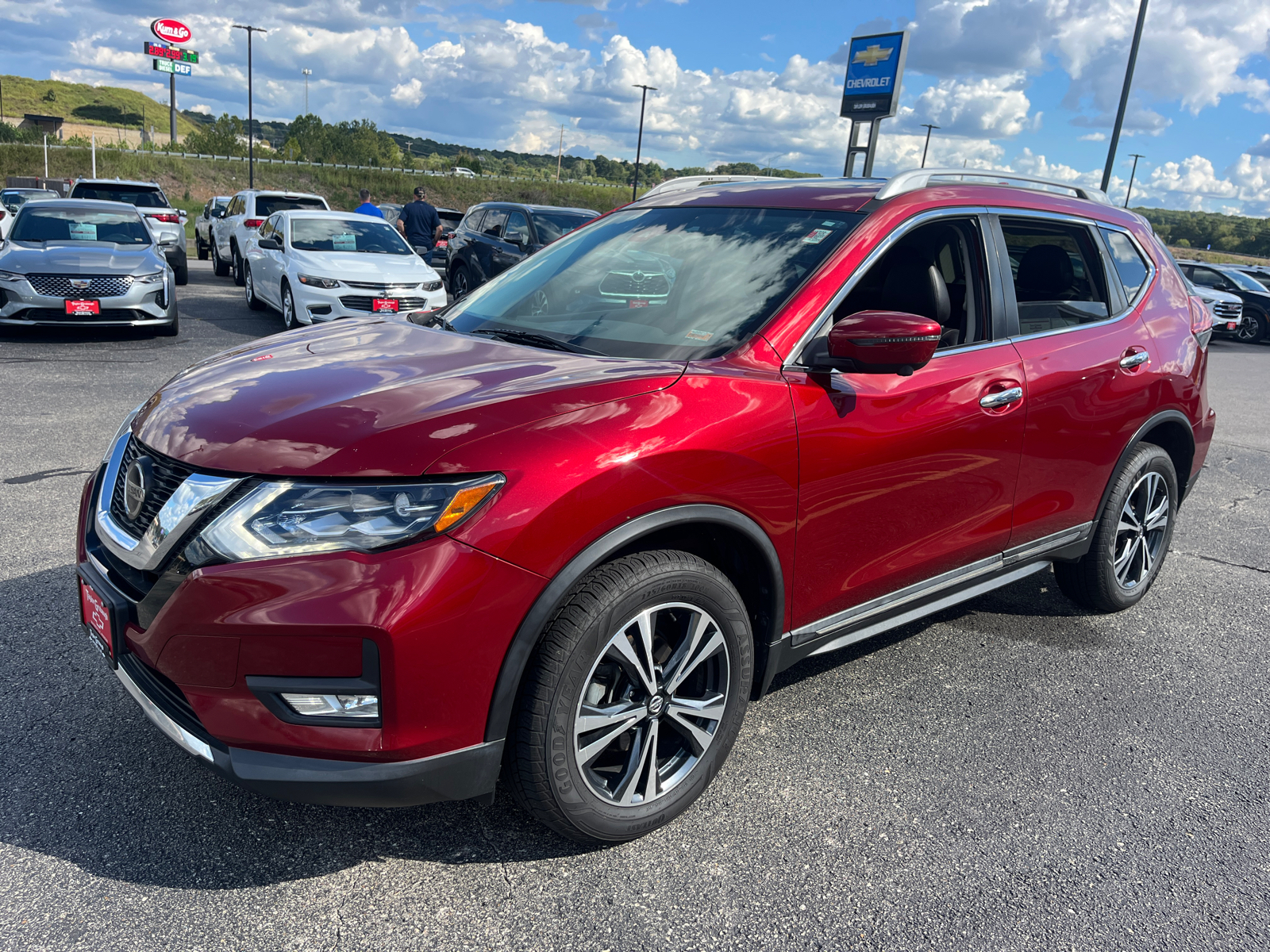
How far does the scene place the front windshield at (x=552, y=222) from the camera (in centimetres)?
1370

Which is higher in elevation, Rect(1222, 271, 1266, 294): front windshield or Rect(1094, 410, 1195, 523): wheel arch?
Rect(1222, 271, 1266, 294): front windshield

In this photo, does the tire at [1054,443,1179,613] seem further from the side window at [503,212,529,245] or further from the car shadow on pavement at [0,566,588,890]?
the side window at [503,212,529,245]

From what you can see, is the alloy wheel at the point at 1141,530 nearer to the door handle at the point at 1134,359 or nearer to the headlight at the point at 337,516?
the door handle at the point at 1134,359

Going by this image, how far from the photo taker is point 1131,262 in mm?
4121

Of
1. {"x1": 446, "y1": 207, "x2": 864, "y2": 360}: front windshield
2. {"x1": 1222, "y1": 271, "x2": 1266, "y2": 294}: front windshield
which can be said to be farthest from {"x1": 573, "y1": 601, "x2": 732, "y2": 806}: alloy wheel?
{"x1": 1222, "y1": 271, "x2": 1266, "y2": 294}: front windshield

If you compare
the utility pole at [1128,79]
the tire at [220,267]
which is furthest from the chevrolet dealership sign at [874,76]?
the tire at [220,267]

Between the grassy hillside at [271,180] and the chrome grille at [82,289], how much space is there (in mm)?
41537

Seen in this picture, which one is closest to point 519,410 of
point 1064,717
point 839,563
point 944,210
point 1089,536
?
point 839,563

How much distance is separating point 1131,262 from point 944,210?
1424 mm

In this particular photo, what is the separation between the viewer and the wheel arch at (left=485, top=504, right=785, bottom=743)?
2158 millimetres

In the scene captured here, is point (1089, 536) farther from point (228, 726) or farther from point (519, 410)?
point (228, 726)

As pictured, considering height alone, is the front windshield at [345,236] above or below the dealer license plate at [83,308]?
above

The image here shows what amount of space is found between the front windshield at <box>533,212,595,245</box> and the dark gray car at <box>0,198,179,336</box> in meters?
5.13

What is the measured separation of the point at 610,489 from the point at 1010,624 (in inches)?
108
